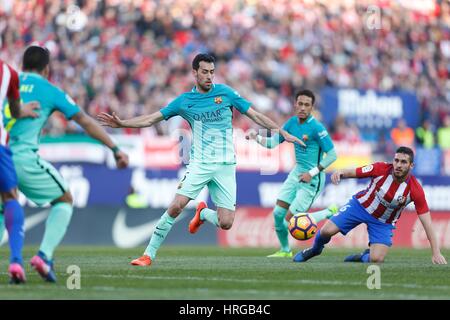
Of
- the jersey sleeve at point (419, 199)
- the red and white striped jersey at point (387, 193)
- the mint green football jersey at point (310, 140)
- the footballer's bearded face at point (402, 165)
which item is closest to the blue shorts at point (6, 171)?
the red and white striped jersey at point (387, 193)

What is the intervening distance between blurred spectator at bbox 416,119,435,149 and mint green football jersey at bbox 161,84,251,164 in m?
17.1

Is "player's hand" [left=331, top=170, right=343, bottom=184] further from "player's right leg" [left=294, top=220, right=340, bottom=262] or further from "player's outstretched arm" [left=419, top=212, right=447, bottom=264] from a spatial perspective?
"player's outstretched arm" [left=419, top=212, right=447, bottom=264]

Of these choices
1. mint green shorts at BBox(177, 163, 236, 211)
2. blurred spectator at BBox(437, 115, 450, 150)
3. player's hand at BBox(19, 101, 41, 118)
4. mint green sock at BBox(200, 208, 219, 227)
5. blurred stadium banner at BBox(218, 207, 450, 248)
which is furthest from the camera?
blurred spectator at BBox(437, 115, 450, 150)

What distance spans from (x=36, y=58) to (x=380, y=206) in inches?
217

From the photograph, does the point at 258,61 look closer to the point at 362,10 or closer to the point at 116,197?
the point at 362,10

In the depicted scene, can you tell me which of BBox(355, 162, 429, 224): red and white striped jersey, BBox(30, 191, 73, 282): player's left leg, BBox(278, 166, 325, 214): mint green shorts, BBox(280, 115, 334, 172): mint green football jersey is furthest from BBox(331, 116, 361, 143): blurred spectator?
BBox(30, 191, 73, 282): player's left leg

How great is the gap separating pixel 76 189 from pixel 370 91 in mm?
11177

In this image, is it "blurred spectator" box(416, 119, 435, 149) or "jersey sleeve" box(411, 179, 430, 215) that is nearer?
"jersey sleeve" box(411, 179, 430, 215)

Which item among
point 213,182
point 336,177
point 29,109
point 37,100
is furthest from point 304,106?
point 29,109

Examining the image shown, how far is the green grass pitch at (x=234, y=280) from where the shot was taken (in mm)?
9734

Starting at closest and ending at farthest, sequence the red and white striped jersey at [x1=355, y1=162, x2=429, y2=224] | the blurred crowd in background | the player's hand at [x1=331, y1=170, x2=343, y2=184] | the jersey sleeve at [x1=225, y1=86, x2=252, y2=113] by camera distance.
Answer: the player's hand at [x1=331, y1=170, x2=343, y2=184] < the red and white striped jersey at [x1=355, y1=162, x2=429, y2=224] < the jersey sleeve at [x1=225, y1=86, x2=252, y2=113] < the blurred crowd in background

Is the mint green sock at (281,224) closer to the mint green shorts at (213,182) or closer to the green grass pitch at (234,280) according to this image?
the green grass pitch at (234,280)

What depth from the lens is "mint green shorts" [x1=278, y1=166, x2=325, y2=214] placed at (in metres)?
16.3
